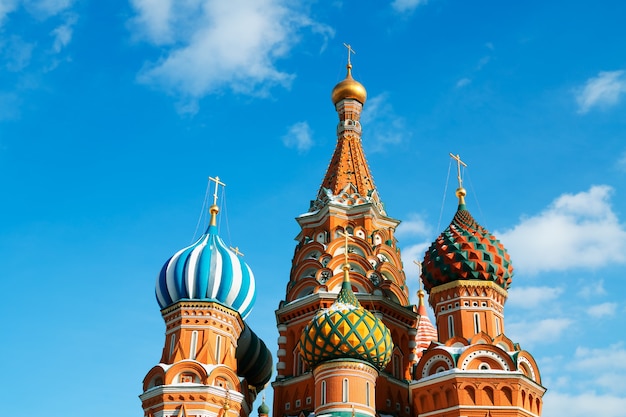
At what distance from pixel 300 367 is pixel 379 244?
4618mm

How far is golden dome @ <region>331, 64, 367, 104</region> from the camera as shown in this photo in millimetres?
28894

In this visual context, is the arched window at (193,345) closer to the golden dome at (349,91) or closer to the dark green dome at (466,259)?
the dark green dome at (466,259)

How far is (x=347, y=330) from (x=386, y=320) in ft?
14.5

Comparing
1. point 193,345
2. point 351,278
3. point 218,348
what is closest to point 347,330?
point 218,348

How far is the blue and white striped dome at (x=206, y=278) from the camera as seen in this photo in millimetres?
21281

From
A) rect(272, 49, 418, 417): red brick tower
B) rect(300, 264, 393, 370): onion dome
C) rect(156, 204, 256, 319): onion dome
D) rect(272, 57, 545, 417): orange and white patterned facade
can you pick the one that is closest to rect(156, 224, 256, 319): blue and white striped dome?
rect(156, 204, 256, 319): onion dome

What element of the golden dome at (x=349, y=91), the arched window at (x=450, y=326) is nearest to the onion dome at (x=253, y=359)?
the arched window at (x=450, y=326)

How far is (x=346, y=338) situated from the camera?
18875 mm

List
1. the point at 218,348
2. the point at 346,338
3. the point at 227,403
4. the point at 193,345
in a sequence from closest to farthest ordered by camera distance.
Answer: the point at 346,338 → the point at 227,403 → the point at 193,345 → the point at 218,348

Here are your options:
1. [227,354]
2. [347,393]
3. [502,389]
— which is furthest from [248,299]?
[502,389]

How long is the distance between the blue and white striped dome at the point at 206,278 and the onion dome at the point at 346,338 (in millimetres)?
2873

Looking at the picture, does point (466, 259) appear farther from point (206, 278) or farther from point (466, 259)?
point (206, 278)

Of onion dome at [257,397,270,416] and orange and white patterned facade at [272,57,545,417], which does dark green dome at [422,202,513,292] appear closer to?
orange and white patterned facade at [272,57,545,417]

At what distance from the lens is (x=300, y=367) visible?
22.9 metres
